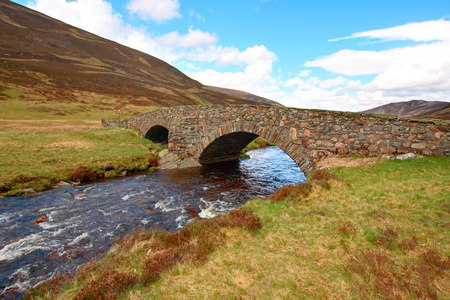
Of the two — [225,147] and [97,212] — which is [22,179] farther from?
[225,147]

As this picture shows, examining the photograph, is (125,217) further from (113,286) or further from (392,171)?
(392,171)

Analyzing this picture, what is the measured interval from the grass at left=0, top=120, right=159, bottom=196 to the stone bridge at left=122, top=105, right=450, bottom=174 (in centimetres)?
440

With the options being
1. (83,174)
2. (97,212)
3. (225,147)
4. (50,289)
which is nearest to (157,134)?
(225,147)

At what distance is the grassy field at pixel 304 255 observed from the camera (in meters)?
3.71

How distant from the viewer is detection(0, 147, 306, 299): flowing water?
7.00m

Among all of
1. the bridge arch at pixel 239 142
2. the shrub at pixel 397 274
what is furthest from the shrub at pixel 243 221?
the bridge arch at pixel 239 142

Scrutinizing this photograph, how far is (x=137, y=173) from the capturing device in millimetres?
18719

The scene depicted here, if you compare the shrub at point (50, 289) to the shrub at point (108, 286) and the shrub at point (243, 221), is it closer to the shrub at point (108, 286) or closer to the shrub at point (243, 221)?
the shrub at point (108, 286)

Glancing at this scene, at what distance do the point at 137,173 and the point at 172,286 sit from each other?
51.1 feet

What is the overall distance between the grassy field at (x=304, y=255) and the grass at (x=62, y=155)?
452 inches

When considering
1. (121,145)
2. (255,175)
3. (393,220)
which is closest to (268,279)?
(393,220)

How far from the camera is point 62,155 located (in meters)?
18.5

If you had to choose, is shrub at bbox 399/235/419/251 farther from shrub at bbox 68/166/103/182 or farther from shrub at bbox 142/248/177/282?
shrub at bbox 68/166/103/182

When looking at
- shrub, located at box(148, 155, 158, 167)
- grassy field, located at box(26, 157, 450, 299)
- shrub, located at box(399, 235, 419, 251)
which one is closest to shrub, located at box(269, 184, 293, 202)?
grassy field, located at box(26, 157, 450, 299)
